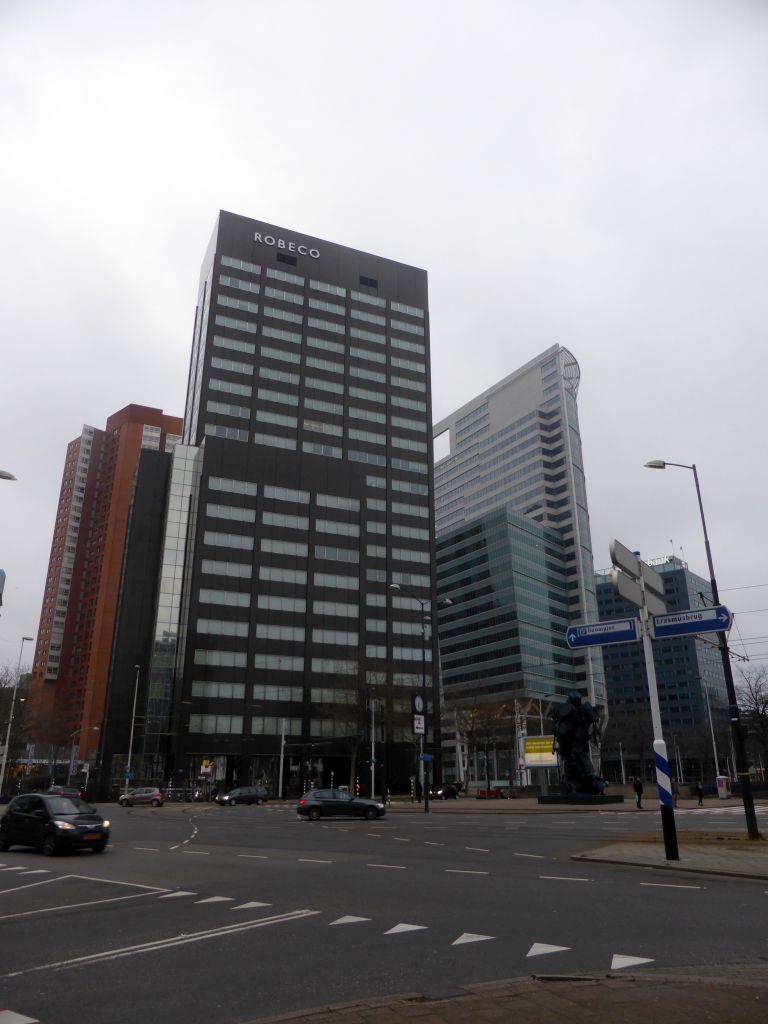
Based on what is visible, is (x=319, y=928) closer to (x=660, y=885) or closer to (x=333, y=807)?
(x=660, y=885)

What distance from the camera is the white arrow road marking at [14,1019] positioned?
236 inches

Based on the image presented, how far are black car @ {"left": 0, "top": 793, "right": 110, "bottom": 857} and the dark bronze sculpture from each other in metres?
33.9

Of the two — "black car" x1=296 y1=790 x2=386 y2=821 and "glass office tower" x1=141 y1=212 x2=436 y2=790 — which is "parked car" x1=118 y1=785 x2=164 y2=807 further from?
"black car" x1=296 y1=790 x2=386 y2=821

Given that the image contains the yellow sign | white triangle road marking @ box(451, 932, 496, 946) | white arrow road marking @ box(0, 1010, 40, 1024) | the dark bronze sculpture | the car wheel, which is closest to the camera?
white arrow road marking @ box(0, 1010, 40, 1024)

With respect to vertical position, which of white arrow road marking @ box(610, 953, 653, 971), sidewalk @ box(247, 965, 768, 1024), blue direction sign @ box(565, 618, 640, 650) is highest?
blue direction sign @ box(565, 618, 640, 650)

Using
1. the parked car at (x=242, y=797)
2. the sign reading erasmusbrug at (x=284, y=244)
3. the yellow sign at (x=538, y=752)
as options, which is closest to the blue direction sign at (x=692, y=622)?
the yellow sign at (x=538, y=752)

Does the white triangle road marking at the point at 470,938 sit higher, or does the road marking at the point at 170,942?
the white triangle road marking at the point at 470,938

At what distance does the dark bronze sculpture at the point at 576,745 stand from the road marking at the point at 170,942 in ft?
132

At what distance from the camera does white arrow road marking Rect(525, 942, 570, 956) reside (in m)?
7.97

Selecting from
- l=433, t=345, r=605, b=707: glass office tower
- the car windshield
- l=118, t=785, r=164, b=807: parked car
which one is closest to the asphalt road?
the car windshield

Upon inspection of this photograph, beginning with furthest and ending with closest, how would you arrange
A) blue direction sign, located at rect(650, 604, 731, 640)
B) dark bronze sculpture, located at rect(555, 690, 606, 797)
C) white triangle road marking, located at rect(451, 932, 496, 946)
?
1. dark bronze sculpture, located at rect(555, 690, 606, 797)
2. blue direction sign, located at rect(650, 604, 731, 640)
3. white triangle road marking, located at rect(451, 932, 496, 946)

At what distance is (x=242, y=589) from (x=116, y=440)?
369 feet

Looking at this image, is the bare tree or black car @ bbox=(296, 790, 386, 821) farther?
the bare tree

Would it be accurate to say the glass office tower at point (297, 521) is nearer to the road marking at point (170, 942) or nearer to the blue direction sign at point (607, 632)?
the blue direction sign at point (607, 632)
